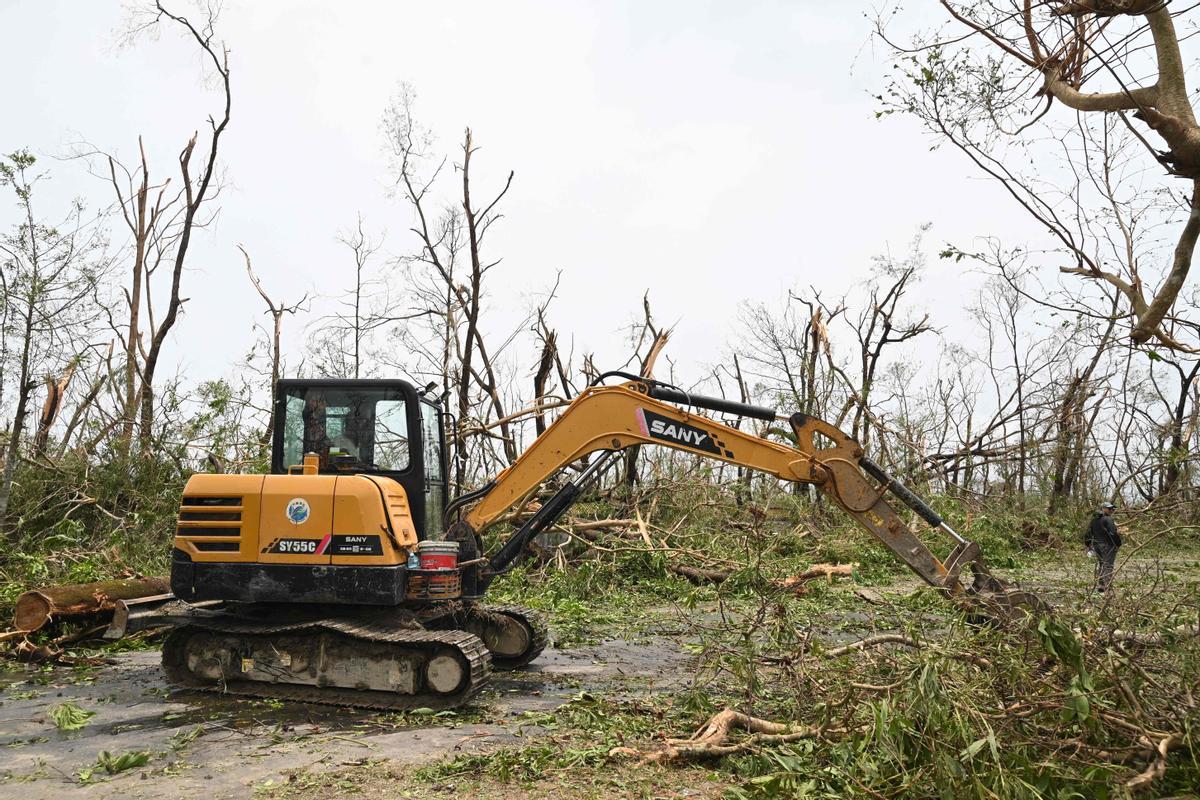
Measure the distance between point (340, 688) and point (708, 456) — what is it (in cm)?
344

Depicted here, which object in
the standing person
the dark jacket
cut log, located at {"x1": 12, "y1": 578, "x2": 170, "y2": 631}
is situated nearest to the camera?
cut log, located at {"x1": 12, "y1": 578, "x2": 170, "y2": 631}

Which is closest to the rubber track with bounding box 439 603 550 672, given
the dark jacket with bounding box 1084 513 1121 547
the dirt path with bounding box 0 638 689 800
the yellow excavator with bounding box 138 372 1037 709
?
the dirt path with bounding box 0 638 689 800

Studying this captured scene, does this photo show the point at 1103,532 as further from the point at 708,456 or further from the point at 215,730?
the point at 215,730

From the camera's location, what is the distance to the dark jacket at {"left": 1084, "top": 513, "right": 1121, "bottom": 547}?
13.4 meters

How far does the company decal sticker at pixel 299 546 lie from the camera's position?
740cm

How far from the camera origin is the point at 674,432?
25.1 ft

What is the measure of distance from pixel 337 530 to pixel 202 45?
17153mm

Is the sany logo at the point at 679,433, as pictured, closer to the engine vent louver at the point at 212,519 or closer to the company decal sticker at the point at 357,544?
the company decal sticker at the point at 357,544

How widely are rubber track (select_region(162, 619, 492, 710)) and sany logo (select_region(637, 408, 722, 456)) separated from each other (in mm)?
2180

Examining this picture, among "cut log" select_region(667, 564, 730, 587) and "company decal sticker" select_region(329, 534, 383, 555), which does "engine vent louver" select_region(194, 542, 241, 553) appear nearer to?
"company decal sticker" select_region(329, 534, 383, 555)

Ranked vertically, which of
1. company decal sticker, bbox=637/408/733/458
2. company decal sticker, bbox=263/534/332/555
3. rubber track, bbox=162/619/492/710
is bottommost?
rubber track, bbox=162/619/492/710

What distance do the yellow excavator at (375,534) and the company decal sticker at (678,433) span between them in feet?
0.04

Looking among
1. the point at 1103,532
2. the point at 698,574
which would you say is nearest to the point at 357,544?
the point at 698,574

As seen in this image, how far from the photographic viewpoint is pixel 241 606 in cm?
788
